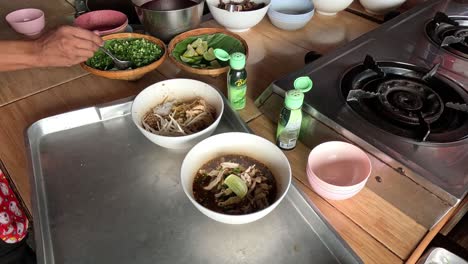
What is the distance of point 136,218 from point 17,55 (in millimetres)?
539

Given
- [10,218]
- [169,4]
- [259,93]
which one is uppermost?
[169,4]

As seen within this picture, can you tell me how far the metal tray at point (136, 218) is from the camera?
633mm

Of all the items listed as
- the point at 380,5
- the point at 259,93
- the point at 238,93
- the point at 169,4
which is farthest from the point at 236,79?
the point at 380,5

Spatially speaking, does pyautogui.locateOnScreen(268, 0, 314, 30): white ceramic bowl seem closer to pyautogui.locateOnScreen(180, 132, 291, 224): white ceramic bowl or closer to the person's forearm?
pyautogui.locateOnScreen(180, 132, 291, 224): white ceramic bowl

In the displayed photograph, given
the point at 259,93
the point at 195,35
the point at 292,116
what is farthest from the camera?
the point at 195,35

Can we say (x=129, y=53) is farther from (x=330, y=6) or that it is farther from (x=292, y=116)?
(x=330, y=6)

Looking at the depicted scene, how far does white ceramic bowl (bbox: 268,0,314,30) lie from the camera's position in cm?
123

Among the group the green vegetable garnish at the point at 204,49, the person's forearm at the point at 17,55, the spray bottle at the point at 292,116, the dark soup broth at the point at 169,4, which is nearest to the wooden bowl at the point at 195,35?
the green vegetable garnish at the point at 204,49

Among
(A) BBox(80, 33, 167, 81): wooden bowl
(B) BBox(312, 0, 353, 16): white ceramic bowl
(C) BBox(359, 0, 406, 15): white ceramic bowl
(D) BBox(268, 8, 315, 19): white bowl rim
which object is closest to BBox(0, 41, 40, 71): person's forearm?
(A) BBox(80, 33, 167, 81): wooden bowl

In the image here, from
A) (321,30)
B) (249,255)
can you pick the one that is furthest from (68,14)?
(249,255)

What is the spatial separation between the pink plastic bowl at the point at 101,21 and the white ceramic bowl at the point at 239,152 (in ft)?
2.06

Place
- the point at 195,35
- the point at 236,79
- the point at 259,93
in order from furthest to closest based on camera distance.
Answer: the point at 195,35, the point at 259,93, the point at 236,79

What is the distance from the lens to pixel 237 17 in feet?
3.82

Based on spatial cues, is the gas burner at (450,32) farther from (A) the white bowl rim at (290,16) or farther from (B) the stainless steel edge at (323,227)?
(B) the stainless steel edge at (323,227)
